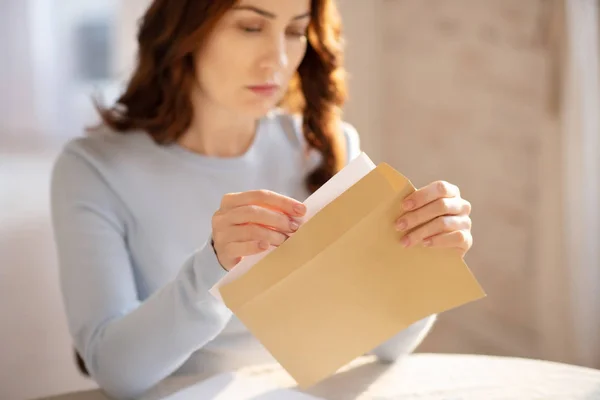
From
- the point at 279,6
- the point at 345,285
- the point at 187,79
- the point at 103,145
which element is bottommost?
the point at 345,285

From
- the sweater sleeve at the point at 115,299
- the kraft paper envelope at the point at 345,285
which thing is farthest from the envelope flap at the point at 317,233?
the sweater sleeve at the point at 115,299

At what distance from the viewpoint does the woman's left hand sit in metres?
0.72

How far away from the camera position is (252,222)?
0.73 m

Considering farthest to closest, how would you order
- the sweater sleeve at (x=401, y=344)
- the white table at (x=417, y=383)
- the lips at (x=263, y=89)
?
the lips at (x=263, y=89), the sweater sleeve at (x=401, y=344), the white table at (x=417, y=383)

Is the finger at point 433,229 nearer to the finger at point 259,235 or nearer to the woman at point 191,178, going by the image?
the woman at point 191,178

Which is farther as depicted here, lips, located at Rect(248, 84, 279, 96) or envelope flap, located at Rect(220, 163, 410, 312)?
lips, located at Rect(248, 84, 279, 96)

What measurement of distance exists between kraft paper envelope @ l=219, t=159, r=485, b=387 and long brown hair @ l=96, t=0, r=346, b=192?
1.48ft

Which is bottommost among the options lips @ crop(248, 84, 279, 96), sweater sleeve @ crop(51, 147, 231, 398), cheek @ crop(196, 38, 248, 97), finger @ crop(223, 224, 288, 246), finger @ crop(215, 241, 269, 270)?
sweater sleeve @ crop(51, 147, 231, 398)

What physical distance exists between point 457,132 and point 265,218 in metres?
1.66

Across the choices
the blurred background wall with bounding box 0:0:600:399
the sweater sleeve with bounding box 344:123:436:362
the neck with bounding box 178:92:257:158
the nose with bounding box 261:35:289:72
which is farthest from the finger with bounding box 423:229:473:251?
the blurred background wall with bounding box 0:0:600:399

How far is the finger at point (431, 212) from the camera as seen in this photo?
2.35ft

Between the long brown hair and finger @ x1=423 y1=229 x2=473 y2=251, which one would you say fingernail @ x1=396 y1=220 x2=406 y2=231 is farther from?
the long brown hair

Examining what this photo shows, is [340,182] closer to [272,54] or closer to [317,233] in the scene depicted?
[317,233]

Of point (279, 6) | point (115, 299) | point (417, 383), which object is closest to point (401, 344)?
point (417, 383)
